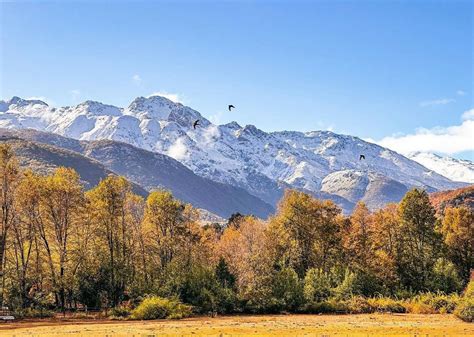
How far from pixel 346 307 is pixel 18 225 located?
4323cm

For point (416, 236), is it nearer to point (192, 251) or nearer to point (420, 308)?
point (420, 308)

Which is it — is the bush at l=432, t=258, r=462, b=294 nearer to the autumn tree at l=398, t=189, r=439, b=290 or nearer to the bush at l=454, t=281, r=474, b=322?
the autumn tree at l=398, t=189, r=439, b=290

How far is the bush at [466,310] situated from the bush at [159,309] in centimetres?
3074

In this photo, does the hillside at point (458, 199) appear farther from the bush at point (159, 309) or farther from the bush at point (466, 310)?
the bush at point (159, 309)

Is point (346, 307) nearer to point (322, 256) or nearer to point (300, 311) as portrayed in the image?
point (300, 311)

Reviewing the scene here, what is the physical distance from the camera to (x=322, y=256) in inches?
3265

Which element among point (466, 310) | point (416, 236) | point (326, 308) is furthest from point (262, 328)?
point (416, 236)

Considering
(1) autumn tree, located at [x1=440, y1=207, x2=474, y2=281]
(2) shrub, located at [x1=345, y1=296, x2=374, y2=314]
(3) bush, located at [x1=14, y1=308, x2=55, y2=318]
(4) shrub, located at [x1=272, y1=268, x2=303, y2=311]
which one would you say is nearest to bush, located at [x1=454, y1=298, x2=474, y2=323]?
(2) shrub, located at [x1=345, y1=296, x2=374, y2=314]

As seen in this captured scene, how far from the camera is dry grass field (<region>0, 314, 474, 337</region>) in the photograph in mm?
41469

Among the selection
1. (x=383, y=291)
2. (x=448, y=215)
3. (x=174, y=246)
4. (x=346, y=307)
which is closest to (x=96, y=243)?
(x=174, y=246)

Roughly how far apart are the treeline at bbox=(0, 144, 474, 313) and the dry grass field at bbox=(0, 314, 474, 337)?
1104 cm

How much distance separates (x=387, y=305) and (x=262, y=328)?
26.4 meters

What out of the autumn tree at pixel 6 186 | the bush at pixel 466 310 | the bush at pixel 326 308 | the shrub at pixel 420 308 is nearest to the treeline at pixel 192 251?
the autumn tree at pixel 6 186

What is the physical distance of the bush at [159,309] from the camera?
190ft
